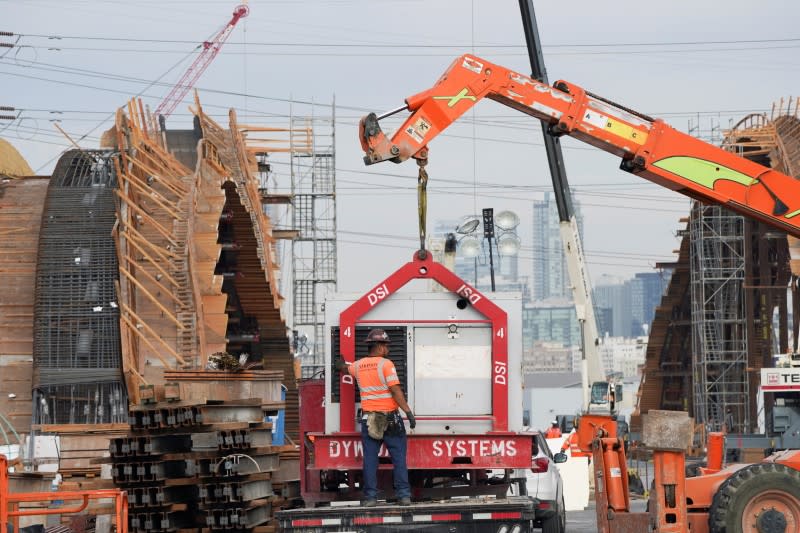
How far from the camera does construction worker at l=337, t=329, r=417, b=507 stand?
15359mm

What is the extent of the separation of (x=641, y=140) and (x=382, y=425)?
618 centimetres

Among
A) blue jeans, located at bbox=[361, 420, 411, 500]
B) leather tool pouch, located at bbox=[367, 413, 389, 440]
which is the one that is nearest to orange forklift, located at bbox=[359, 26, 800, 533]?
blue jeans, located at bbox=[361, 420, 411, 500]

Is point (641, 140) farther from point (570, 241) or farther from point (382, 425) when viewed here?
point (570, 241)

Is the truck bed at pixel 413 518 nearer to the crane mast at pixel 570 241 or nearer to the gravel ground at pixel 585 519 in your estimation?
the gravel ground at pixel 585 519

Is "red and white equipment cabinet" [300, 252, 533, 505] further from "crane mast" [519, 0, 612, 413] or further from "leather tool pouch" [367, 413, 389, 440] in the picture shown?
"crane mast" [519, 0, 612, 413]

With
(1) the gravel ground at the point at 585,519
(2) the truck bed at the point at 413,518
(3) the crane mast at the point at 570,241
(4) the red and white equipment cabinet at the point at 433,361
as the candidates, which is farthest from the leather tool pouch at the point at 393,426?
(3) the crane mast at the point at 570,241

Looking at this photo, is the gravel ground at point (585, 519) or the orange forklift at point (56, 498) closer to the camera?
the orange forklift at point (56, 498)

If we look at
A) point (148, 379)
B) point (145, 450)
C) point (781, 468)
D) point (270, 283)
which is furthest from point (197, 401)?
point (270, 283)

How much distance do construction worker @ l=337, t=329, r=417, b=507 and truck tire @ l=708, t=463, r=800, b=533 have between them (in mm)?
3179

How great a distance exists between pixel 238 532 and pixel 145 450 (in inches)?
60.8

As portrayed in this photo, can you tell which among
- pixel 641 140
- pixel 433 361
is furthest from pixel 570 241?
pixel 433 361

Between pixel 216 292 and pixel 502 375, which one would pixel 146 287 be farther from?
pixel 502 375

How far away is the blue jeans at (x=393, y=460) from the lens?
50.6 ft

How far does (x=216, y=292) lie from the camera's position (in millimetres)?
40094
